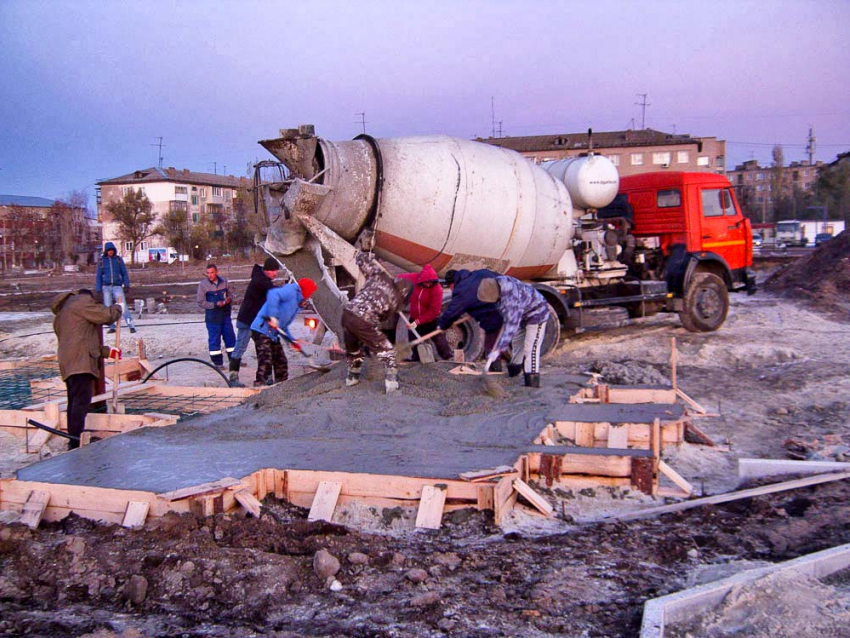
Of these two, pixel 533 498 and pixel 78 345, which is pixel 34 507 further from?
pixel 533 498

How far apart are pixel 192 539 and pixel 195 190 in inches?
2614

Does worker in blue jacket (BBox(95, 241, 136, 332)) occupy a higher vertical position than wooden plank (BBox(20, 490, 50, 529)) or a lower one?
higher

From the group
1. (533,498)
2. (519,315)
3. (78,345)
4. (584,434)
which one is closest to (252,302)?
(78,345)

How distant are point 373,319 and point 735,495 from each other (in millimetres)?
3912

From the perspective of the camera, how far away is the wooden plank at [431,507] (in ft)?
15.4

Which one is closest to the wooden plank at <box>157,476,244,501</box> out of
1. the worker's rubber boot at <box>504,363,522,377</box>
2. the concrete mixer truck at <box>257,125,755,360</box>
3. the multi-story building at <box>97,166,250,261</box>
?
the worker's rubber boot at <box>504,363,522,377</box>

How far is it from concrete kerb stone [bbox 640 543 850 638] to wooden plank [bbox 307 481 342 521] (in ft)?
6.98

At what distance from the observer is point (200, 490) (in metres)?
4.71

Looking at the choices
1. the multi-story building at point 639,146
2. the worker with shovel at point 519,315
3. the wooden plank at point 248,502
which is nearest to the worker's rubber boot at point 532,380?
A: the worker with shovel at point 519,315

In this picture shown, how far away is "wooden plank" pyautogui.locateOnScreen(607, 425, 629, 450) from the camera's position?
5888 mm

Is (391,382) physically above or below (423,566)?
above

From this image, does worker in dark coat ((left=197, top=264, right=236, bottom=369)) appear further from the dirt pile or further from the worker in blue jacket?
the dirt pile

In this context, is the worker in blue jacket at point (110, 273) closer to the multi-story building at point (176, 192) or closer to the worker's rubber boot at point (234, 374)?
the worker's rubber boot at point (234, 374)

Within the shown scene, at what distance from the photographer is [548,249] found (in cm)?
1120
